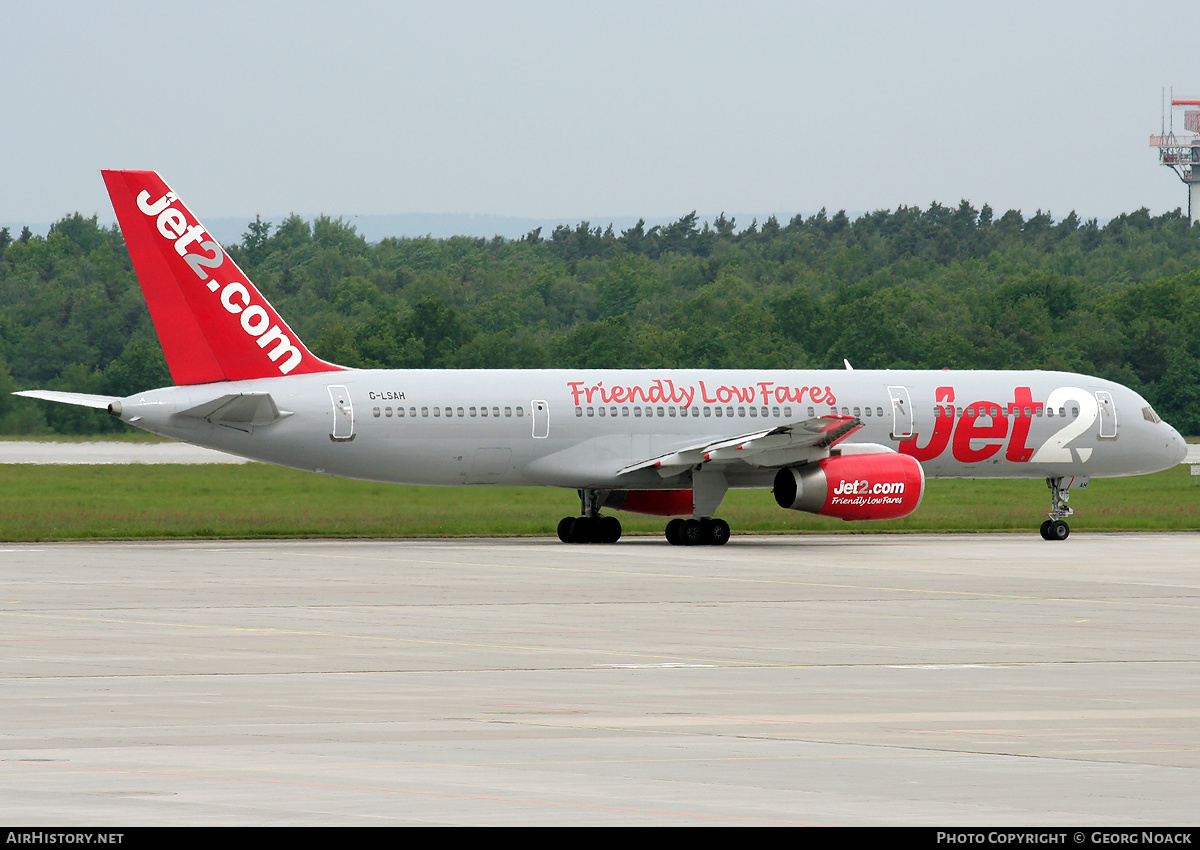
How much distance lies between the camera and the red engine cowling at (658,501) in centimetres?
3881

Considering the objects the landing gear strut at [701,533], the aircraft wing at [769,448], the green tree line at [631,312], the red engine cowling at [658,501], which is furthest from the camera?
the green tree line at [631,312]

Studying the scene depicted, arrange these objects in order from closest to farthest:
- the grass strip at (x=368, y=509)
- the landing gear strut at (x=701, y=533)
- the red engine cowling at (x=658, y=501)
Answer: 1. the landing gear strut at (x=701, y=533)
2. the red engine cowling at (x=658, y=501)
3. the grass strip at (x=368, y=509)

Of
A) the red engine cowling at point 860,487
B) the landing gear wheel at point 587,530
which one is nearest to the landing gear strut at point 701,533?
the landing gear wheel at point 587,530

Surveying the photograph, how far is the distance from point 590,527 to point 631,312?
92565mm

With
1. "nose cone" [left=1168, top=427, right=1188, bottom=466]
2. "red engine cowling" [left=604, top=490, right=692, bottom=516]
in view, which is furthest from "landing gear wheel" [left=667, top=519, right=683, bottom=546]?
"nose cone" [left=1168, top=427, right=1188, bottom=466]

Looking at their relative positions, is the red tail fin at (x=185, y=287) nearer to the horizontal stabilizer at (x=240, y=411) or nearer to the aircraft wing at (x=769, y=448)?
the horizontal stabilizer at (x=240, y=411)

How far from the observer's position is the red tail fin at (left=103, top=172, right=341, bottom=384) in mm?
34938

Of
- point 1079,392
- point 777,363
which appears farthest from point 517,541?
point 777,363

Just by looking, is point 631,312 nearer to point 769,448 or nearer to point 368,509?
point 368,509

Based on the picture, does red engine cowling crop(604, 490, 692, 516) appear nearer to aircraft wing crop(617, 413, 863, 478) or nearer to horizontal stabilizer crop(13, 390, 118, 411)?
aircraft wing crop(617, 413, 863, 478)

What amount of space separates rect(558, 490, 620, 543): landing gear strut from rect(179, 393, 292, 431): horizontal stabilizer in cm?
613

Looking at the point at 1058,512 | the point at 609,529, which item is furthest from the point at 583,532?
the point at 1058,512

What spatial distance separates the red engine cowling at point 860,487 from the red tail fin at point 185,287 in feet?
33.5

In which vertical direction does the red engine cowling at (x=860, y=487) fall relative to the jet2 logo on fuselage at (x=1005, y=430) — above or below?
below
